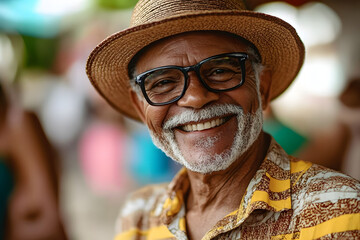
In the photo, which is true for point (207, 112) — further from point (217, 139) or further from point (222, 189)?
point (222, 189)

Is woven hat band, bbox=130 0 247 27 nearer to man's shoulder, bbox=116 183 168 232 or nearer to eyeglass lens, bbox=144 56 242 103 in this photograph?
eyeglass lens, bbox=144 56 242 103

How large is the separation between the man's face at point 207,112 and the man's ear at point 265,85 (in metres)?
0.14

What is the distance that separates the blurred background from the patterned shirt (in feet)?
4.22

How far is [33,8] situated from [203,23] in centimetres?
346

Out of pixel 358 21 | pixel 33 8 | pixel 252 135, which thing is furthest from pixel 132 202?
pixel 33 8

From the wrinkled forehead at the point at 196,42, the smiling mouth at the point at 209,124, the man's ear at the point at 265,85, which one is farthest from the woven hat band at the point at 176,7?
the smiling mouth at the point at 209,124

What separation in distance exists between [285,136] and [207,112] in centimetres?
214

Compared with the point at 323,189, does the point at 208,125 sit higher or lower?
higher

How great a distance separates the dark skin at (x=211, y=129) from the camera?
5.82 feet

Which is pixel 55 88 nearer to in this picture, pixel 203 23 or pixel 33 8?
pixel 33 8

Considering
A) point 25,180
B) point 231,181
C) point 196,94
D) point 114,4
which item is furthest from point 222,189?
point 114,4

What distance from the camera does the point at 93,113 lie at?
5.30m

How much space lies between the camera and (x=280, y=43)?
6.36 ft

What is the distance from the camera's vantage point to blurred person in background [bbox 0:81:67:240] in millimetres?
3602
